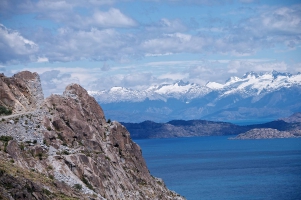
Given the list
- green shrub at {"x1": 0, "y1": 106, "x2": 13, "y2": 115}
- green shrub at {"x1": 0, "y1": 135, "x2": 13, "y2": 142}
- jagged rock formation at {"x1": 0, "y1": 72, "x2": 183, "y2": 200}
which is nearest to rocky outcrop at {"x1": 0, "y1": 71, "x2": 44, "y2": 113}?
jagged rock formation at {"x1": 0, "y1": 72, "x2": 183, "y2": 200}

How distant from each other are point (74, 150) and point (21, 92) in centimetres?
1135

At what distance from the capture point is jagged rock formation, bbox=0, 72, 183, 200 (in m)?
47.4

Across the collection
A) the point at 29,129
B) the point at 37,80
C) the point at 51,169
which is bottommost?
the point at 51,169

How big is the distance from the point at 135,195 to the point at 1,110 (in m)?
15.8

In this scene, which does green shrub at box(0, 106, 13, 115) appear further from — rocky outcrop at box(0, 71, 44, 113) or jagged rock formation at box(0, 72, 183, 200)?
jagged rock formation at box(0, 72, 183, 200)

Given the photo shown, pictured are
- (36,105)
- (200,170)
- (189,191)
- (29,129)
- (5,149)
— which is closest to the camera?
(5,149)

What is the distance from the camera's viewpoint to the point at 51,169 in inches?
1896

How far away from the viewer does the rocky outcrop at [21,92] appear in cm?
5809

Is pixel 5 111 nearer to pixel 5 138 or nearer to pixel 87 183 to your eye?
pixel 5 138

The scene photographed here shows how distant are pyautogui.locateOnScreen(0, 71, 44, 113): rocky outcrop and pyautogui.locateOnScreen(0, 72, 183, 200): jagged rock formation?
0.36 feet

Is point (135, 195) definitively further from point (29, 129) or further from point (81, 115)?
point (29, 129)

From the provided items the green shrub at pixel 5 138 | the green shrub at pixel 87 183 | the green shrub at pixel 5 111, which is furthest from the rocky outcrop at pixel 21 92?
the green shrub at pixel 87 183

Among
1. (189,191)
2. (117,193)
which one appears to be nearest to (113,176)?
(117,193)

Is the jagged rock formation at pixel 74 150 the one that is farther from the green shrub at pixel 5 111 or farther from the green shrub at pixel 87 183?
the green shrub at pixel 5 111
